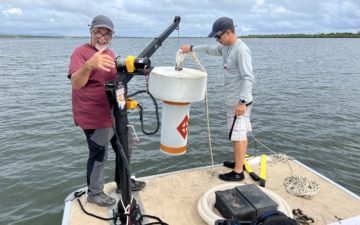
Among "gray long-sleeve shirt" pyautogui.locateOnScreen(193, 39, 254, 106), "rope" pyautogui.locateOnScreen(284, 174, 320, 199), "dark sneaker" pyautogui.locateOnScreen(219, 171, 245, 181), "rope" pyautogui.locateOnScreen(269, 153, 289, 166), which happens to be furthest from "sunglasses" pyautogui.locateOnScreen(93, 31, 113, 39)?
"rope" pyautogui.locateOnScreen(269, 153, 289, 166)

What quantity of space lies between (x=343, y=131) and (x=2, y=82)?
51.3ft

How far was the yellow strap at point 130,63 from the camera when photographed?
8.75 ft

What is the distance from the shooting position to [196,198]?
13.2ft

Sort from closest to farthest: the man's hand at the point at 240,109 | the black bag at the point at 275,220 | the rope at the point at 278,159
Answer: the black bag at the point at 275,220 < the man's hand at the point at 240,109 < the rope at the point at 278,159

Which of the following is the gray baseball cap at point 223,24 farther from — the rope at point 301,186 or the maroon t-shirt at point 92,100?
the rope at point 301,186

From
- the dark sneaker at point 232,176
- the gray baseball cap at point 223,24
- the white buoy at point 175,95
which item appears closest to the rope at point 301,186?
the dark sneaker at point 232,176

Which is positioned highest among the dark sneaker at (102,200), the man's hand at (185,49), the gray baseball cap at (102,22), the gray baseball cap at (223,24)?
the gray baseball cap at (223,24)

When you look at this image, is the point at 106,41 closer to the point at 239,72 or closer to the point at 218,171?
the point at 239,72

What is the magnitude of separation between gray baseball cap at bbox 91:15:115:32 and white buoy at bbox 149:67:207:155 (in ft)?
2.61

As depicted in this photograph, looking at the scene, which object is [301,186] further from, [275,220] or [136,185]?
[136,185]

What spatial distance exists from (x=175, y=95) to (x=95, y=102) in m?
0.89

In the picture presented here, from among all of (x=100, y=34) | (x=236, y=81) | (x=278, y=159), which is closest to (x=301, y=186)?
(x=278, y=159)

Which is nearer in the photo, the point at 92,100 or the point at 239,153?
the point at 92,100

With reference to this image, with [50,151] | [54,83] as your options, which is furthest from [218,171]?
[54,83]
